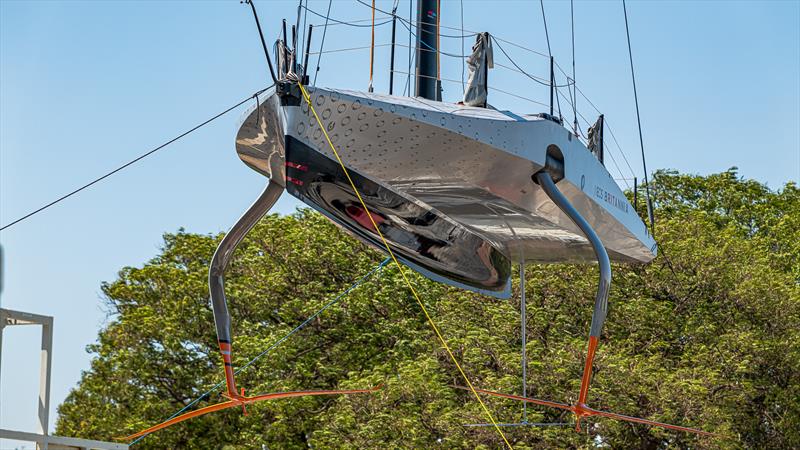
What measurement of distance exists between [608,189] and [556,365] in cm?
987

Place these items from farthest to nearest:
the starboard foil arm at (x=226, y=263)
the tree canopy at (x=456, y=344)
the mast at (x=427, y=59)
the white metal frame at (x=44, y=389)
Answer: the tree canopy at (x=456, y=344), the mast at (x=427, y=59), the starboard foil arm at (x=226, y=263), the white metal frame at (x=44, y=389)

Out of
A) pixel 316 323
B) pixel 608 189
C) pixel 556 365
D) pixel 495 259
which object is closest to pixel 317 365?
pixel 316 323

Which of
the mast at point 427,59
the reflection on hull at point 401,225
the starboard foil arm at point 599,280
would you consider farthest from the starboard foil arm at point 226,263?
the starboard foil arm at point 599,280

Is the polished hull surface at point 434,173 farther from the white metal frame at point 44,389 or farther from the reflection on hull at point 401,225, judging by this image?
the white metal frame at point 44,389

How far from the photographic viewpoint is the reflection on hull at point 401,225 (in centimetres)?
1176

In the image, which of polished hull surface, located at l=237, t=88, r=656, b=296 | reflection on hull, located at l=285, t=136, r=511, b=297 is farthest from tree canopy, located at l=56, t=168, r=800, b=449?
polished hull surface, located at l=237, t=88, r=656, b=296

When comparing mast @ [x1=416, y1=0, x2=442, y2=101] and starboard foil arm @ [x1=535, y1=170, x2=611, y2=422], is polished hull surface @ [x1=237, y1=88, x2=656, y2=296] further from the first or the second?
mast @ [x1=416, y1=0, x2=442, y2=101]

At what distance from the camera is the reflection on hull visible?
11755mm

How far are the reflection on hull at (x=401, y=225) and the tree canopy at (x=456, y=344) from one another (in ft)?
25.5

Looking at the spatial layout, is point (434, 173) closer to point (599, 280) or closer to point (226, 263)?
point (599, 280)

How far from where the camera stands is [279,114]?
436 inches

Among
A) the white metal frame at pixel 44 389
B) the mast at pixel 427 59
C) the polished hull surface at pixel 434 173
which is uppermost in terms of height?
the mast at pixel 427 59

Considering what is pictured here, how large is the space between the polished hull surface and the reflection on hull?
2cm

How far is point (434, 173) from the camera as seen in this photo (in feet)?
39.9
